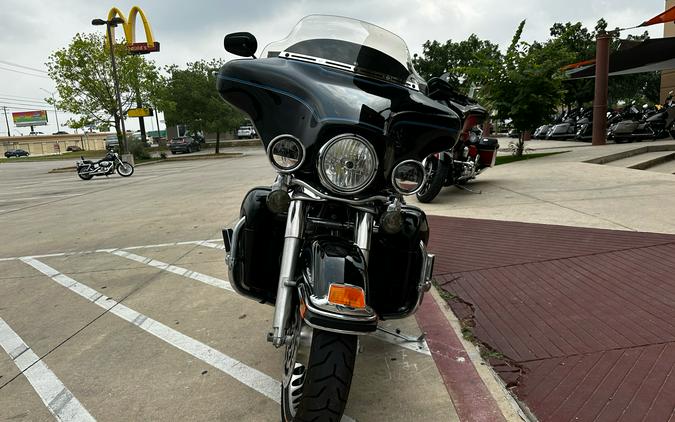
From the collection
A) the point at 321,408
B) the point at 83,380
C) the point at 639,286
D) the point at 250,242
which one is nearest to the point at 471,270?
the point at 639,286

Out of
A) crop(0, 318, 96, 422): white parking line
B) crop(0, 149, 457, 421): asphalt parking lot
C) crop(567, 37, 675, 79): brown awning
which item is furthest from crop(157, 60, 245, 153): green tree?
crop(0, 318, 96, 422): white parking line

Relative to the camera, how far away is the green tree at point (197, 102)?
3453 centimetres

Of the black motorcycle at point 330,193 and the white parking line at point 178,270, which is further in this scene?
the white parking line at point 178,270

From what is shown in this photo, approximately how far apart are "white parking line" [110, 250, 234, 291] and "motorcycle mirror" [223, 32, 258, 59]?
2.33 m

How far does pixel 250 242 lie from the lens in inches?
101

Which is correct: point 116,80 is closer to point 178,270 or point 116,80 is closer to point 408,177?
point 178,270

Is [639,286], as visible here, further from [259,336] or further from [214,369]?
[214,369]

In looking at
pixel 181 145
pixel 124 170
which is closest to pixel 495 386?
pixel 124 170

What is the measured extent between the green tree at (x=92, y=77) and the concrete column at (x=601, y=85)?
2627 cm

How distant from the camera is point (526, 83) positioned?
1261 centimetres

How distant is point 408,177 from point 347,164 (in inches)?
13.9

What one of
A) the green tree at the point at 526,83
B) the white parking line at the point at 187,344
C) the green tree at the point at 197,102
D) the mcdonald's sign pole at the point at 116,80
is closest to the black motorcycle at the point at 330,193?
the white parking line at the point at 187,344

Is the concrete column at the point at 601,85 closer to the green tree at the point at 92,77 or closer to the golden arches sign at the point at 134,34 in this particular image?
the green tree at the point at 92,77

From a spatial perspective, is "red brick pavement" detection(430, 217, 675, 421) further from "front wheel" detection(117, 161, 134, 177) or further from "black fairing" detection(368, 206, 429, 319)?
"front wheel" detection(117, 161, 134, 177)
